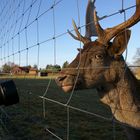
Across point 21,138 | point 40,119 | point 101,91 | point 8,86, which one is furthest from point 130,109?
point 40,119

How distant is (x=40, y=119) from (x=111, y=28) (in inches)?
150

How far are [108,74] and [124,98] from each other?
0.37 metres

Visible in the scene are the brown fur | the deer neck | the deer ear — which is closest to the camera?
the deer neck

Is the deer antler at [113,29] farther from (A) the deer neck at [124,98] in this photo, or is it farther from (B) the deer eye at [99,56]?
(A) the deer neck at [124,98]

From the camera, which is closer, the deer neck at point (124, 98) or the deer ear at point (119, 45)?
the deer neck at point (124, 98)

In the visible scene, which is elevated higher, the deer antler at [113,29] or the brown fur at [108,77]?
the deer antler at [113,29]

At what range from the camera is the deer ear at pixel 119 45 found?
15.5ft

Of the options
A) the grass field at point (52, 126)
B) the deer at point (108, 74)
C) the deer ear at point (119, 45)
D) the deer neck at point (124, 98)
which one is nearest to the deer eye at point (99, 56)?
the deer at point (108, 74)

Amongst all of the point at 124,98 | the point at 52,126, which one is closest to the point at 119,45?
the point at 124,98

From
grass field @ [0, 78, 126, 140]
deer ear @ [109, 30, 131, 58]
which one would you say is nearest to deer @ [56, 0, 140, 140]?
deer ear @ [109, 30, 131, 58]

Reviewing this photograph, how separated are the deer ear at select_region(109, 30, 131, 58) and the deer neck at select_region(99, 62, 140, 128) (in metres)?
0.24

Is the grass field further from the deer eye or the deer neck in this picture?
the deer eye

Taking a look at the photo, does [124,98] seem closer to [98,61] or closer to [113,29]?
[98,61]

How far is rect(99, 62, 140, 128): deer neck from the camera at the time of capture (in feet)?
14.6
